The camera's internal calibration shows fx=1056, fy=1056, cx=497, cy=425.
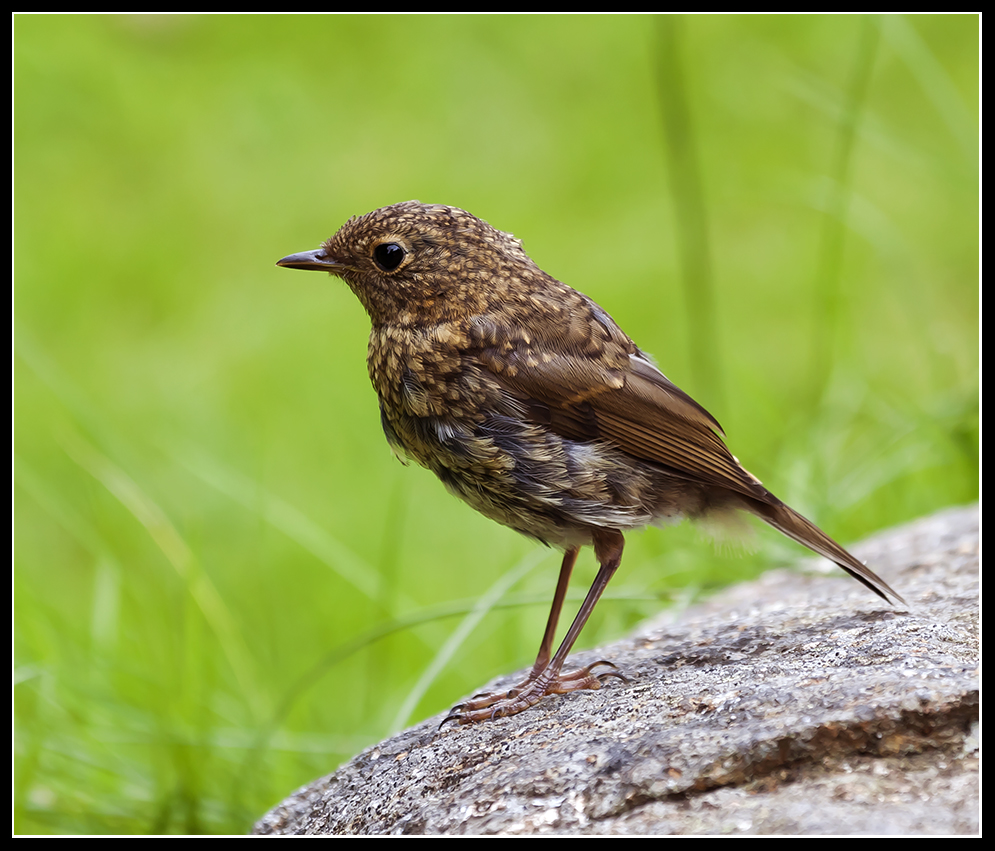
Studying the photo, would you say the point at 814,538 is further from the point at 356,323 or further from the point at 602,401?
the point at 356,323

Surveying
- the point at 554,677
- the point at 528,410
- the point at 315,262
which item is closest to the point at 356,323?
the point at 315,262

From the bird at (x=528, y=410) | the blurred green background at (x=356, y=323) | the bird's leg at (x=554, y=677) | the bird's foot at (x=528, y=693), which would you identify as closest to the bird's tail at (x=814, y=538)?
the bird at (x=528, y=410)

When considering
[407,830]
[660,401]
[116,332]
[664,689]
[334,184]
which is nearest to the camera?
[407,830]

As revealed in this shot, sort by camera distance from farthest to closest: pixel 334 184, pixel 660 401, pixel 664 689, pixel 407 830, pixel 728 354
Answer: pixel 334 184, pixel 728 354, pixel 660 401, pixel 664 689, pixel 407 830

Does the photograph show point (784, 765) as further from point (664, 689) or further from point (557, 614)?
point (557, 614)

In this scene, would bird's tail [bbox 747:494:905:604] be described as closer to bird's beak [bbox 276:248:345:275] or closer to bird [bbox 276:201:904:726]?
bird [bbox 276:201:904:726]

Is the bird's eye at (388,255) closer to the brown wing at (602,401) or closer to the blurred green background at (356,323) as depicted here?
the brown wing at (602,401)

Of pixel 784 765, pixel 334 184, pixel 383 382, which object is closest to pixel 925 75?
pixel 383 382
